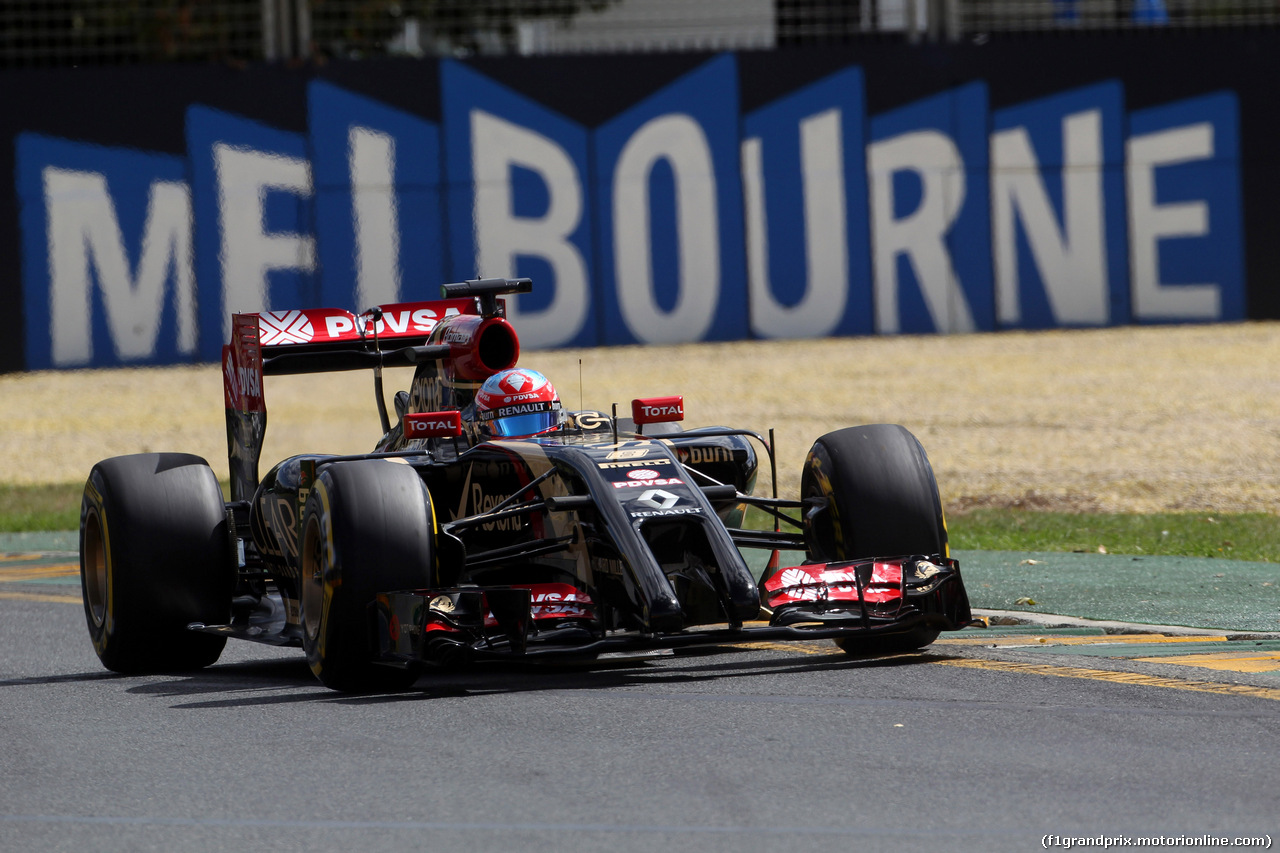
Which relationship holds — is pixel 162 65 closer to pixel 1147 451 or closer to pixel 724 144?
pixel 724 144

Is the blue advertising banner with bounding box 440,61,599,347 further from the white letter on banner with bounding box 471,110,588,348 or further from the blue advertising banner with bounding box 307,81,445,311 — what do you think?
the blue advertising banner with bounding box 307,81,445,311

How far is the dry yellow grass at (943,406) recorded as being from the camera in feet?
49.7

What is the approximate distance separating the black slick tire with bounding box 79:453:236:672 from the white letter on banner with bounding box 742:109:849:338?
1482 cm

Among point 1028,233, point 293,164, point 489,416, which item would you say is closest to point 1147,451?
point 1028,233

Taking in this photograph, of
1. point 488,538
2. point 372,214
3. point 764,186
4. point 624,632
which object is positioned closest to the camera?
point 624,632

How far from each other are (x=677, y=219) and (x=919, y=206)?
293cm

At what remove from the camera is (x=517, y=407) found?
8531 mm

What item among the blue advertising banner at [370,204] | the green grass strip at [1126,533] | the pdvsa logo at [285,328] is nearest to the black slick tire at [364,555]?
the pdvsa logo at [285,328]

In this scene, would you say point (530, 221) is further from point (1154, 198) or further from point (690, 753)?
point (690, 753)

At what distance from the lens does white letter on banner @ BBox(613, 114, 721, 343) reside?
899 inches

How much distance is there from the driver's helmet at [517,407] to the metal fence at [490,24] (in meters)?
15.0

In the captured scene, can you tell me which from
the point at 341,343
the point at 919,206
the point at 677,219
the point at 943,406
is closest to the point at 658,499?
the point at 341,343

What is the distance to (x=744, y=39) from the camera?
23.3m

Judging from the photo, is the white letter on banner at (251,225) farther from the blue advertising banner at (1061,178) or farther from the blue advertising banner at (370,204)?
the blue advertising banner at (1061,178)
